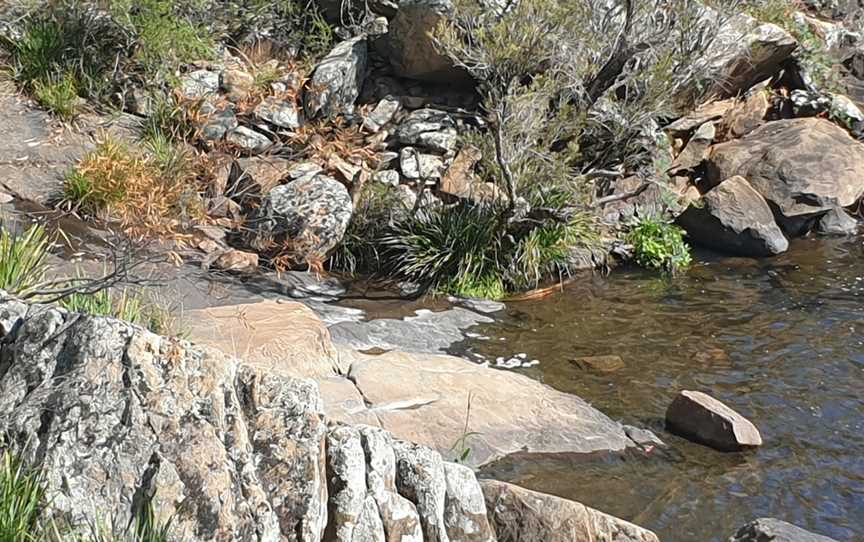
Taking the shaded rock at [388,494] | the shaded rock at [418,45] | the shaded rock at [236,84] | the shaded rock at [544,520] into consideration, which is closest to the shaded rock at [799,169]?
the shaded rock at [418,45]

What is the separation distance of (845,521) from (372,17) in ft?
27.7

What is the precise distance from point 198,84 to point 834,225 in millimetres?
7720

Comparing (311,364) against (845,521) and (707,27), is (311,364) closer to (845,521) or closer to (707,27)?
(845,521)

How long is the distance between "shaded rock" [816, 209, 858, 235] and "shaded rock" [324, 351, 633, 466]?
19.0ft

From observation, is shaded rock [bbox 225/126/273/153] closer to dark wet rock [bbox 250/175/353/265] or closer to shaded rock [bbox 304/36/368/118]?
shaded rock [bbox 304/36/368/118]

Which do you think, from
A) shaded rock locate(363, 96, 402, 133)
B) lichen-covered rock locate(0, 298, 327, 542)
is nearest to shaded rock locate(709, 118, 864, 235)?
shaded rock locate(363, 96, 402, 133)

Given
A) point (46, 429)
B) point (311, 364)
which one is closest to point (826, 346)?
point (311, 364)

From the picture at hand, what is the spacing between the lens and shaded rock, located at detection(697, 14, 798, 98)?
37.2 feet

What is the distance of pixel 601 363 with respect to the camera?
8.27m

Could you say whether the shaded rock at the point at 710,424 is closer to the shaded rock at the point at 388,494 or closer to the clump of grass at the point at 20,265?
the shaded rock at the point at 388,494

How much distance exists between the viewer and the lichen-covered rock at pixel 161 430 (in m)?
3.42

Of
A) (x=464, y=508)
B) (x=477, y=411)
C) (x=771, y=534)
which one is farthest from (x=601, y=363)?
(x=464, y=508)

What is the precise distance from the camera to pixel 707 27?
10.5 m

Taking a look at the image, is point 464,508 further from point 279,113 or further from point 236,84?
point 236,84
